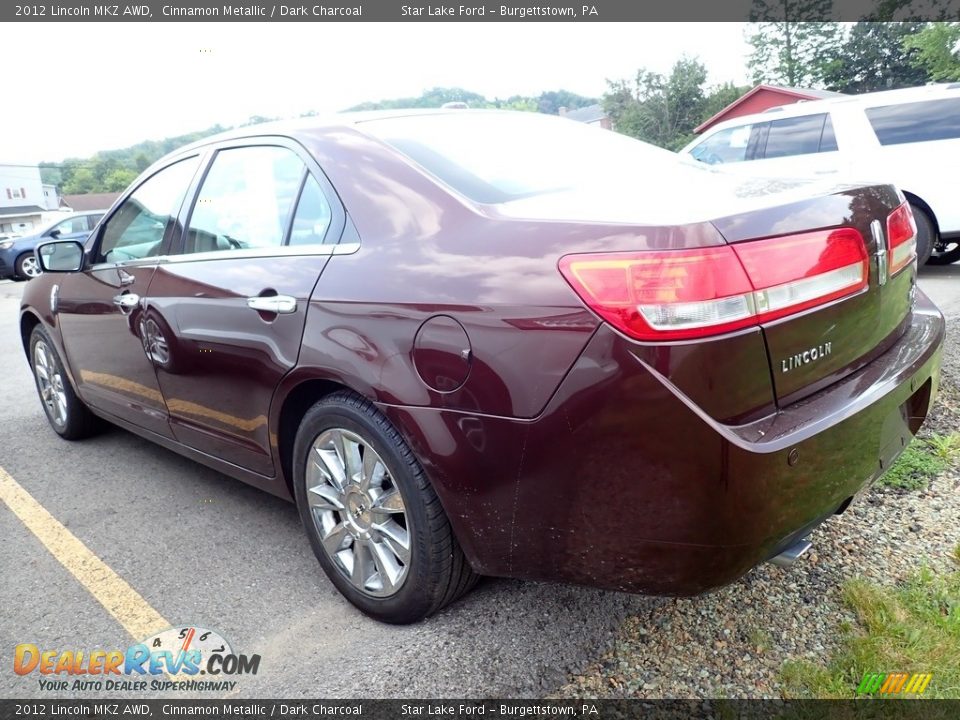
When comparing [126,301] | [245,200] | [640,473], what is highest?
[245,200]

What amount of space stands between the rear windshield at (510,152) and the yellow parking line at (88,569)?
1778 mm

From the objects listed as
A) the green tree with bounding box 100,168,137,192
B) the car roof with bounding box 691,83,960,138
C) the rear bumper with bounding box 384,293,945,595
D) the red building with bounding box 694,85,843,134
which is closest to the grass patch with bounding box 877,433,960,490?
the rear bumper with bounding box 384,293,945,595

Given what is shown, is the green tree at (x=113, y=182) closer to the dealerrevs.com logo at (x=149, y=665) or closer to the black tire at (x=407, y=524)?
the dealerrevs.com logo at (x=149, y=665)

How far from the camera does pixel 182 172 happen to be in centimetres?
332

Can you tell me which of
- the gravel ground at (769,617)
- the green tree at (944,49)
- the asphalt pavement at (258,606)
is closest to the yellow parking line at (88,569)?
the asphalt pavement at (258,606)

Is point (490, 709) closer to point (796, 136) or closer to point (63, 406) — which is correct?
point (63, 406)

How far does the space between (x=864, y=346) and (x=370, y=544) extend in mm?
1586

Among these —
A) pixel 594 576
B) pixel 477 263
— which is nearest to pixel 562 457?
pixel 594 576

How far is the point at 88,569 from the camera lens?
A: 2896 mm

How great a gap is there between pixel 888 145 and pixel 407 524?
7680 millimetres

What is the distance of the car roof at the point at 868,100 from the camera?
754 cm

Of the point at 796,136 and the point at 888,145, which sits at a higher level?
the point at 796,136

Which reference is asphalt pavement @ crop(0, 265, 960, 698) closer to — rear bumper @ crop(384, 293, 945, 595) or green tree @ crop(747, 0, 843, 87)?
rear bumper @ crop(384, 293, 945, 595)

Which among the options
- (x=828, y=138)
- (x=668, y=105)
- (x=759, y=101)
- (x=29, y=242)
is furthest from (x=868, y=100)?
(x=668, y=105)
